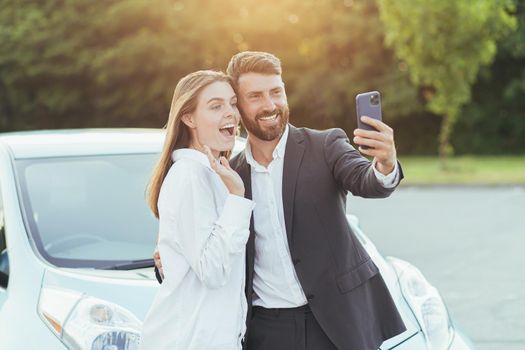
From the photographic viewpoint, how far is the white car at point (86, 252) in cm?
317

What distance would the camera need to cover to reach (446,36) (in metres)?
20.4

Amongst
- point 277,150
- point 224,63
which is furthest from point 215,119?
point 224,63

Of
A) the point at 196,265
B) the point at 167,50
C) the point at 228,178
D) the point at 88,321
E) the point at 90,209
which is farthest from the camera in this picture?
the point at 167,50

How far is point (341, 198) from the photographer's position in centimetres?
268

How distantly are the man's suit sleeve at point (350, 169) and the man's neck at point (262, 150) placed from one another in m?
0.17

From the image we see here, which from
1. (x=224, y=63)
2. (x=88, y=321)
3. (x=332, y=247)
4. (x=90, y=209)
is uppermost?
(x=332, y=247)

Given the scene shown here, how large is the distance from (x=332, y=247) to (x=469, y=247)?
24.1 feet

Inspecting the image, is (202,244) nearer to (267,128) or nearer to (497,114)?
(267,128)

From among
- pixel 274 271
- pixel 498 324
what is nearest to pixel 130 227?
pixel 274 271

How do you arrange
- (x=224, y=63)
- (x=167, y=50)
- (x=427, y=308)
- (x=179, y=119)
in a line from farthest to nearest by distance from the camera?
(x=224, y=63)
(x=167, y=50)
(x=427, y=308)
(x=179, y=119)

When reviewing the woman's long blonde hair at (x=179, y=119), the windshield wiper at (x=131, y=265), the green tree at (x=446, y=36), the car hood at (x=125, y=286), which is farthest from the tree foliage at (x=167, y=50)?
the woman's long blonde hair at (x=179, y=119)

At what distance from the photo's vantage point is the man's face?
8.45 ft

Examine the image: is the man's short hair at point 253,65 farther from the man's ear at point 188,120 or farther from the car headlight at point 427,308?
the car headlight at point 427,308

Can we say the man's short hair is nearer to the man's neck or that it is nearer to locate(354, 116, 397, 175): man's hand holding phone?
the man's neck
